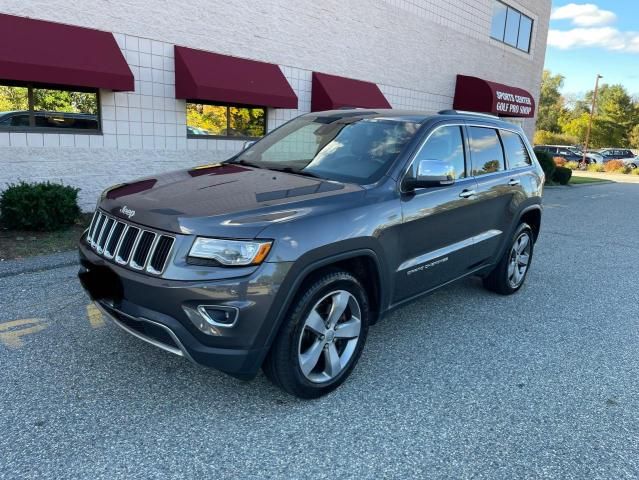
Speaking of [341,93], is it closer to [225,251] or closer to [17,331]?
[17,331]

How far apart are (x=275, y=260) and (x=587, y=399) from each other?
92.5 inches

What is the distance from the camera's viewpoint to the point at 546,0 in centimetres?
2245

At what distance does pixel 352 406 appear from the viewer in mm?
3051

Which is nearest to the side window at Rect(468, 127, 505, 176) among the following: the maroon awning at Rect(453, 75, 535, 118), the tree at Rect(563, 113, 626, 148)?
the maroon awning at Rect(453, 75, 535, 118)

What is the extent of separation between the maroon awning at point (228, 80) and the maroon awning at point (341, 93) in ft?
4.33

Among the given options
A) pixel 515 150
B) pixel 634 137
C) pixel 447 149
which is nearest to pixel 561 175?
pixel 515 150

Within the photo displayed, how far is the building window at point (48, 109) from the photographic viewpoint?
723 centimetres

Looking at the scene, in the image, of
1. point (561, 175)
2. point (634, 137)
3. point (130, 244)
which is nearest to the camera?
point (130, 244)

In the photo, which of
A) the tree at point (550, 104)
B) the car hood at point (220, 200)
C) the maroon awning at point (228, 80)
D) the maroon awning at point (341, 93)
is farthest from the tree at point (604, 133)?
the car hood at point (220, 200)

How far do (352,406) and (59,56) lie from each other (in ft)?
20.9

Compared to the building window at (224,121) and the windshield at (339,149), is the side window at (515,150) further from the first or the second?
the building window at (224,121)

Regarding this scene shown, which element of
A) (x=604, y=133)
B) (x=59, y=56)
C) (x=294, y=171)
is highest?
(x=604, y=133)

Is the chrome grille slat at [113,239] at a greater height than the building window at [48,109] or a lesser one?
lesser

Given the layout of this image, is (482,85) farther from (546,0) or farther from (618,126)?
(618,126)
